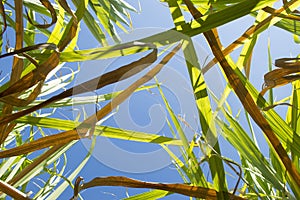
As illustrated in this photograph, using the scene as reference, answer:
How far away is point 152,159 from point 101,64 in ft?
0.22

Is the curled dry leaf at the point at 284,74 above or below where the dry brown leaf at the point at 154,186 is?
above

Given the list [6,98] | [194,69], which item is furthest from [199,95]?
[6,98]

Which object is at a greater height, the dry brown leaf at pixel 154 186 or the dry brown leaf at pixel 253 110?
the dry brown leaf at pixel 253 110

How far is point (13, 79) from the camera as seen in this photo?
0.35 meters

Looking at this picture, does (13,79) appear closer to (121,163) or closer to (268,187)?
(121,163)

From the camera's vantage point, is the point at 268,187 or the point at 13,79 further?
the point at 268,187

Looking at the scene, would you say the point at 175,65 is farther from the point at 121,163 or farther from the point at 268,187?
the point at 268,187

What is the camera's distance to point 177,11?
31 centimetres

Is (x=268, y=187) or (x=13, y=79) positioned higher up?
(x=13, y=79)

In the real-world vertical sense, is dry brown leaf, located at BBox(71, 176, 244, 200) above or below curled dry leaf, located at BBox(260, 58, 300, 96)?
below

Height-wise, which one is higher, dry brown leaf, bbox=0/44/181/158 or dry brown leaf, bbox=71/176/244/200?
dry brown leaf, bbox=0/44/181/158

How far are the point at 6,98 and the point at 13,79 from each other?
0.05 meters

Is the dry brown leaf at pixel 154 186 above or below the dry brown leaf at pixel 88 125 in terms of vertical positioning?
below

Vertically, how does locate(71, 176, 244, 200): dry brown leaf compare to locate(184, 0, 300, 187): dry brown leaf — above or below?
below
